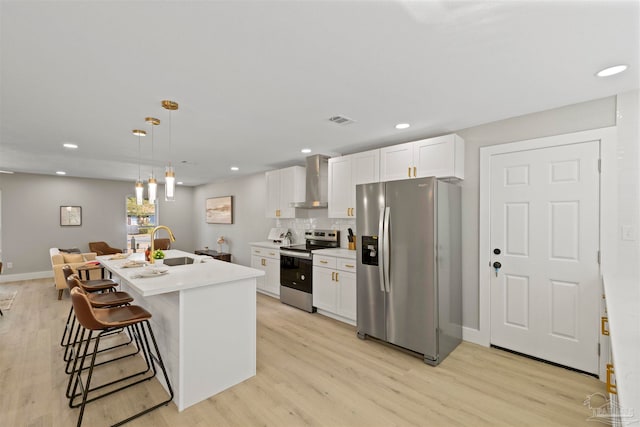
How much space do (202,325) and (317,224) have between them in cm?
307

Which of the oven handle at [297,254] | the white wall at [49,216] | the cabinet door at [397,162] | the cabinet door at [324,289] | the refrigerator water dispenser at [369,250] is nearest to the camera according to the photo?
the refrigerator water dispenser at [369,250]

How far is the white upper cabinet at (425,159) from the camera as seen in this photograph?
315 centimetres

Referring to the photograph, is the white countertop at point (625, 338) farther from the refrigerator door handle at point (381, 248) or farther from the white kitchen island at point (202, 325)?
the white kitchen island at point (202, 325)

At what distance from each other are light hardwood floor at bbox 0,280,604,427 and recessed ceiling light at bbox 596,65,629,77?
2.45 meters

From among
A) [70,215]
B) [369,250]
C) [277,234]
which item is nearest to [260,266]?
[277,234]

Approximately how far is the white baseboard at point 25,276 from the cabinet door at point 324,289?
22.6 feet

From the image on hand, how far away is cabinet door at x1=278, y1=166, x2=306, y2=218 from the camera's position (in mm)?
5016

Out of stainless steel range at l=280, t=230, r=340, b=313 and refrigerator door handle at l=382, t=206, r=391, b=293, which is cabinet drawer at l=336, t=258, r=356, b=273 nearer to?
stainless steel range at l=280, t=230, r=340, b=313

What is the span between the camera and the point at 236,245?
7148 mm

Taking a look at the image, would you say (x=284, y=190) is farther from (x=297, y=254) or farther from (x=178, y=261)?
(x=178, y=261)

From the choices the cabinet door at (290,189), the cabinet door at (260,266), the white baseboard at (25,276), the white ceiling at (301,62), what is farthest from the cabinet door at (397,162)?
the white baseboard at (25,276)

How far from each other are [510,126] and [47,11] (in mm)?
3680

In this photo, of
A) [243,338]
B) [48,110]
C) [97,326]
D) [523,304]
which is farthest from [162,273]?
[523,304]

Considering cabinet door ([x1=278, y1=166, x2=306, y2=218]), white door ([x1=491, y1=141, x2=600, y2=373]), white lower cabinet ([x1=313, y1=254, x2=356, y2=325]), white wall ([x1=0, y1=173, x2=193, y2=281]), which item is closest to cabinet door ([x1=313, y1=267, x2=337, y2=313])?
white lower cabinet ([x1=313, y1=254, x2=356, y2=325])
